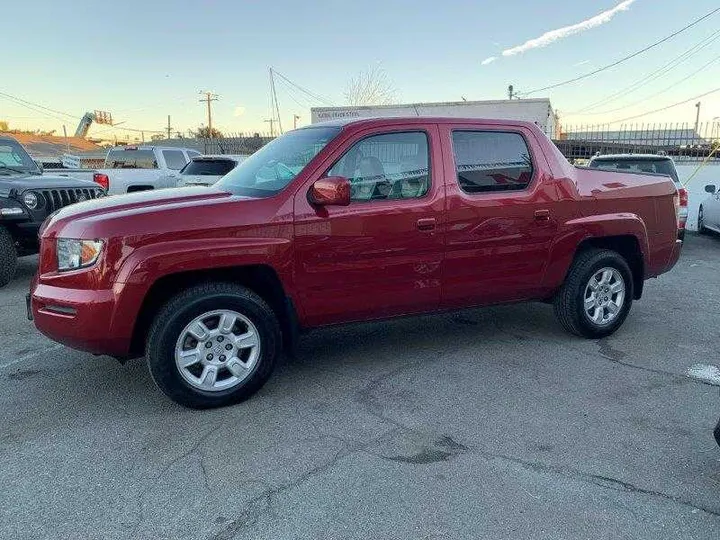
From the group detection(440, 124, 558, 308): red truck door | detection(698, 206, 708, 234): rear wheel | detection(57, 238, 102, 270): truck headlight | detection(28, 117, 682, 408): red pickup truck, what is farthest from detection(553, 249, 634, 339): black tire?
detection(698, 206, 708, 234): rear wheel

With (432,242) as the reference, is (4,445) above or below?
below

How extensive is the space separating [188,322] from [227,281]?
395mm

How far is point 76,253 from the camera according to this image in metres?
3.50

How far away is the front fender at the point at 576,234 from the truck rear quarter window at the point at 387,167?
1363 millimetres

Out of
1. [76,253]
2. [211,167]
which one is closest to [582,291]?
[76,253]

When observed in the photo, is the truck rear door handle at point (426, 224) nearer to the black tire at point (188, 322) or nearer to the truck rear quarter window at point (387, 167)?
the truck rear quarter window at point (387, 167)

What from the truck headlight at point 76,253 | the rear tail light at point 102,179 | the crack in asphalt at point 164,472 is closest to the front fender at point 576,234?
the crack in asphalt at point 164,472

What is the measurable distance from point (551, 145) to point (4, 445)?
4435 millimetres

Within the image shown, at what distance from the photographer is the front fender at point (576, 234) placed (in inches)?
187

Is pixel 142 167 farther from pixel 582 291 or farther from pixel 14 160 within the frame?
pixel 582 291

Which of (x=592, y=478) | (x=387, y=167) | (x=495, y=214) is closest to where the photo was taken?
(x=592, y=478)

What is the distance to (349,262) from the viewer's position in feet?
12.9

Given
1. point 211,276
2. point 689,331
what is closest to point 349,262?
point 211,276

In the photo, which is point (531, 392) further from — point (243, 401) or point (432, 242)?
point (243, 401)
